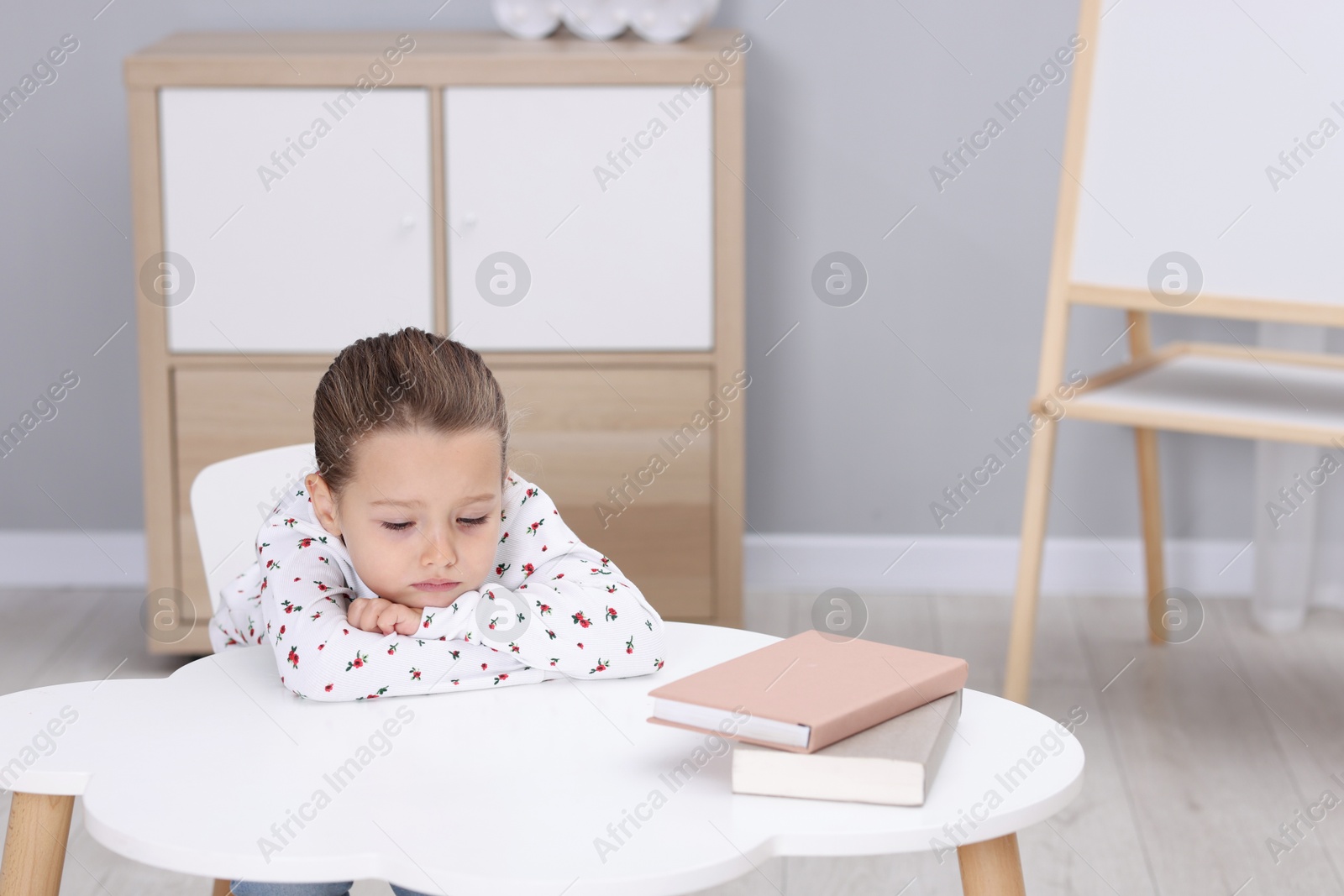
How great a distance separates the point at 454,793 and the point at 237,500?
1.89 feet

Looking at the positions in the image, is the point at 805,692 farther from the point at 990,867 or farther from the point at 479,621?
the point at 479,621

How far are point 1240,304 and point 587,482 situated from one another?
1.00 metres

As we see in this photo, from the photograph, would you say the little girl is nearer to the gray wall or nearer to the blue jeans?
the blue jeans

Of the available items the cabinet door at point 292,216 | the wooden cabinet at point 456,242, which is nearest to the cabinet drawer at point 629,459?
the wooden cabinet at point 456,242

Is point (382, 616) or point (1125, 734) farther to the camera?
point (1125, 734)

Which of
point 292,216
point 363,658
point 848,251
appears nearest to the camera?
point 363,658

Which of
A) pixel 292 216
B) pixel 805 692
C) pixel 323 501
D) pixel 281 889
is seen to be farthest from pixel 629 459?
pixel 805 692

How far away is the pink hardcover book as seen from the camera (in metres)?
0.75

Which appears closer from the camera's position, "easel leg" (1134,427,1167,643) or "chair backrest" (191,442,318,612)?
"chair backrest" (191,442,318,612)

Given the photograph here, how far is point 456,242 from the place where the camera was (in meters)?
2.12

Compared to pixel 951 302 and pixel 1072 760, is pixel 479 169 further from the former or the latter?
pixel 1072 760

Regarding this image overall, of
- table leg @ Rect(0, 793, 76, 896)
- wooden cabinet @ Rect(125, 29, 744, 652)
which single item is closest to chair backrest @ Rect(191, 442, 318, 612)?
table leg @ Rect(0, 793, 76, 896)

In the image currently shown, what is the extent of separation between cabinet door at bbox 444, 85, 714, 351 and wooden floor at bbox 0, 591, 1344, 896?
25.2 inches

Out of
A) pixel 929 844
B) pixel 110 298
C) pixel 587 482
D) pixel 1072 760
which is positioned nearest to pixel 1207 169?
pixel 587 482
